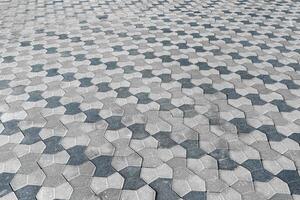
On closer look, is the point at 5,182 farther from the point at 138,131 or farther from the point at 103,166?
the point at 138,131

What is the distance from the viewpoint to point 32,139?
485 cm

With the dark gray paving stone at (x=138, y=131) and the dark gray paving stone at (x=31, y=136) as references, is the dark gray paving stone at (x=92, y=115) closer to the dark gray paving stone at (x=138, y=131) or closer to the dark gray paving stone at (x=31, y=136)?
the dark gray paving stone at (x=138, y=131)

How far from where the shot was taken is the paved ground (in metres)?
4.07

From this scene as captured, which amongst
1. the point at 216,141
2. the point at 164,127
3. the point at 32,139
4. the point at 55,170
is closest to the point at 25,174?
the point at 55,170

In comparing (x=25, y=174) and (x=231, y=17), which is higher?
(x=25, y=174)

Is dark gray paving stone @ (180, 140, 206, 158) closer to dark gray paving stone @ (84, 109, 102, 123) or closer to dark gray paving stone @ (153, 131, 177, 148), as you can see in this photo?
dark gray paving stone @ (153, 131, 177, 148)

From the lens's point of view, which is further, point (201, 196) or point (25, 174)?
point (25, 174)

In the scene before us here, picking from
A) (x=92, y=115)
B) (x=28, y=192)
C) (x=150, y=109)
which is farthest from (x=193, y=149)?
(x=28, y=192)

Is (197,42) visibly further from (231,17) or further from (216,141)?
(216,141)

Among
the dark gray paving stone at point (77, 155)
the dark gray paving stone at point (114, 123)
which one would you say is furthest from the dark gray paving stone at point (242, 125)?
the dark gray paving stone at point (77, 155)

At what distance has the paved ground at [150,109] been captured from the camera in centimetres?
407

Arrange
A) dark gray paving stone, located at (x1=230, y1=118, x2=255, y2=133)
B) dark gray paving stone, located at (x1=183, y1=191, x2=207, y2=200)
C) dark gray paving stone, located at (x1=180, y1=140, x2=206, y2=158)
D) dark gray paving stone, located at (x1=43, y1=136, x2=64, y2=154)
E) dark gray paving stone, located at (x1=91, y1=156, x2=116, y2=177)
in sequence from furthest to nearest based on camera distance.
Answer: dark gray paving stone, located at (x1=230, y1=118, x2=255, y2=133) < dark gray paving stone, located at (x1=43, y1=136, x2=64, y2=154) < dark gray paving stone, located at (x1=180, y1=140, x2=206, y2=158) < dark gray paving stone, located at (x1=91, y1=156, x2=116, y2=177) < dark gray paving stone, located at (x1=183, y1=191, x2=207, y2=200)

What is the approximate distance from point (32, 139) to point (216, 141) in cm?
259

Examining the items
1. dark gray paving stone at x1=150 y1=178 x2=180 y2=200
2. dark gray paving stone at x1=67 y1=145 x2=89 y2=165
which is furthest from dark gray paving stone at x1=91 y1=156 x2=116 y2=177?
dark gray paving stone at x1=150 y1=178 x2=180 y2=200
